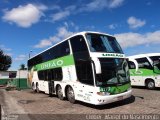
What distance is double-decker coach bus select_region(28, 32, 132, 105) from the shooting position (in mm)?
11414

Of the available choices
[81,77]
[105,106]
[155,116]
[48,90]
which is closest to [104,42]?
[81,77]

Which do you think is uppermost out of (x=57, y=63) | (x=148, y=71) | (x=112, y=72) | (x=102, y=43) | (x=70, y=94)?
(x=102, y=43)

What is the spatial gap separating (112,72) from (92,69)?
A: 3.38 ft

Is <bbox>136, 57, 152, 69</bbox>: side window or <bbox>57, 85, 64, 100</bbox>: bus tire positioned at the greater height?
<bbox>136, 57, 152, 69</bbox>: side window

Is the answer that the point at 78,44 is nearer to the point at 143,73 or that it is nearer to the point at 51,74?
the point at 51,74

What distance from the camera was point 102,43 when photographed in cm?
1273

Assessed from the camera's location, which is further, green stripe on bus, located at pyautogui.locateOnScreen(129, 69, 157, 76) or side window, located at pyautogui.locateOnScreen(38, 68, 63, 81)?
green stripe on bus, located at pyautogui.locateOnScreen(129, 69, 157, 76)

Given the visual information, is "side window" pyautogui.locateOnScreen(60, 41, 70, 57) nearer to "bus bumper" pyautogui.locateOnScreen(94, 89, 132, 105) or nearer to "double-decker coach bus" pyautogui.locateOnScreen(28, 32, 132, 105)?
"double-decker coach bus" pyautogui.locateOnScreen(28, 32, 132, 105)

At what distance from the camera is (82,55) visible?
492 inches

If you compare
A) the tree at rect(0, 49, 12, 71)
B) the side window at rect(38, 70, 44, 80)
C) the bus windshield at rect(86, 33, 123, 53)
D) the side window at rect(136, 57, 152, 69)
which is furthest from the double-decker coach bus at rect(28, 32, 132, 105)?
the tree at rect(0, 49, 12, 71)

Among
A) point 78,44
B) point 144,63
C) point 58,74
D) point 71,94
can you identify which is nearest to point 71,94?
point 71,94

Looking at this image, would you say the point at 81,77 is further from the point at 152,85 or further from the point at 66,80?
the point at 152,85

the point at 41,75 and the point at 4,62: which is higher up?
the point at 4,62

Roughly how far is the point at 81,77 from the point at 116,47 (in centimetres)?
249
